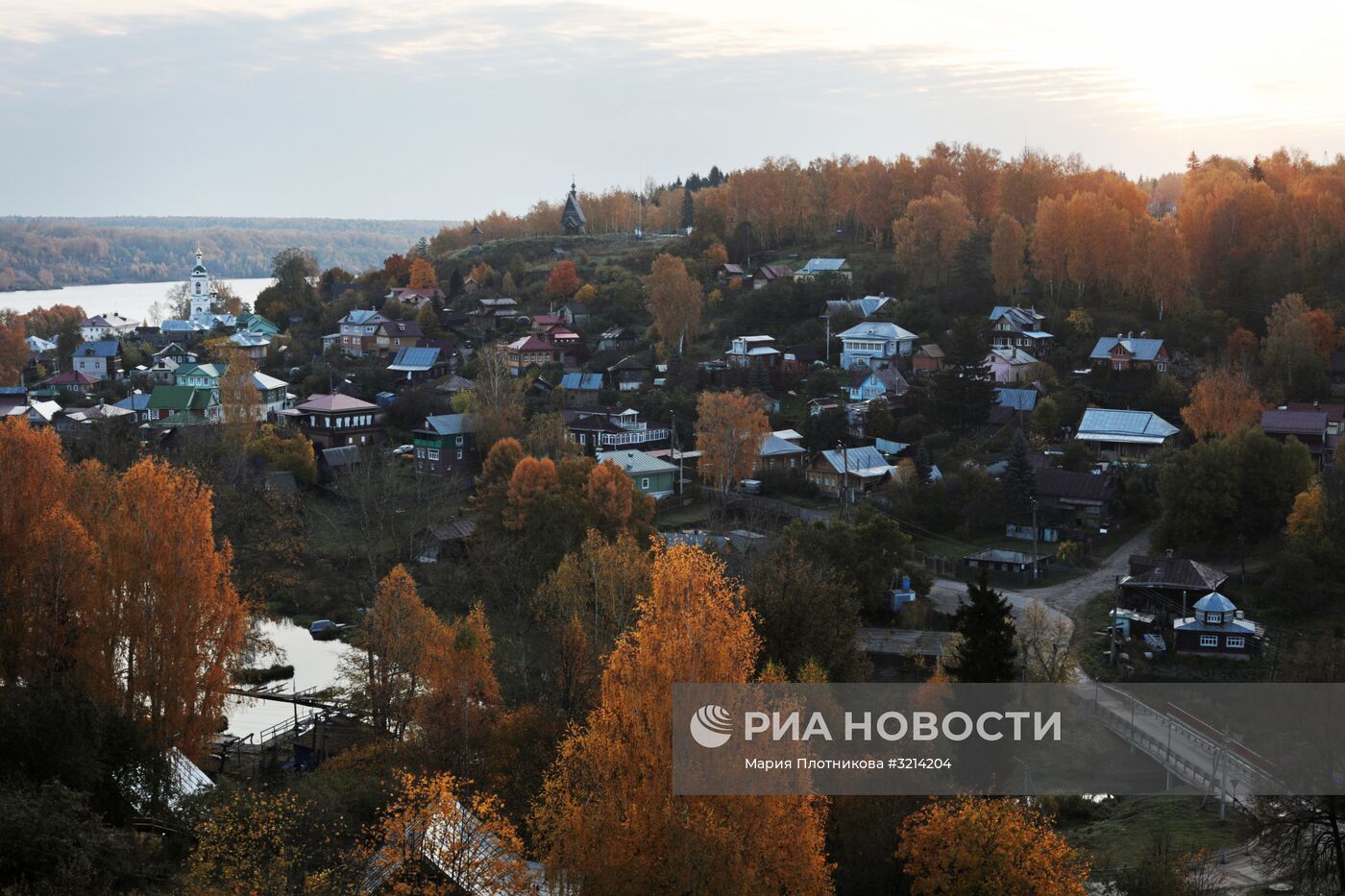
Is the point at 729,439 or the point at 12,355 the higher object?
the point at 12,355

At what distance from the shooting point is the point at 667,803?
27.4ft

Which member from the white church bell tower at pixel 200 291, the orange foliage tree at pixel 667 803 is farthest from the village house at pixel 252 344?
the orange foliage tree at pixel 667 803

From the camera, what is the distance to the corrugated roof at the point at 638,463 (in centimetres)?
2702

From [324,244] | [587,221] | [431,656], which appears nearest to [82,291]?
[324,244]

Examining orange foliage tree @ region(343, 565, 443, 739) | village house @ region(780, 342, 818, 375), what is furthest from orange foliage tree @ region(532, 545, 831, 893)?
village house @ region(780, 342, 818, 375)

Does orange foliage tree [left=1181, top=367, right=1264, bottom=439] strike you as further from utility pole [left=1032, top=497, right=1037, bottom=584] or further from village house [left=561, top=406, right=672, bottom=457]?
village house [left=561, top=406, right=672, bottom=457]

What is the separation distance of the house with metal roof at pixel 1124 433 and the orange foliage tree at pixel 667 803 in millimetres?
19926

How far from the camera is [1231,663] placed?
A: 17594mm

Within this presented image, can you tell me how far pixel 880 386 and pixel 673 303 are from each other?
26.7 feet

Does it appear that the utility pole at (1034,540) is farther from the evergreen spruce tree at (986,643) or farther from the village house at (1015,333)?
the village house at (1015,333)

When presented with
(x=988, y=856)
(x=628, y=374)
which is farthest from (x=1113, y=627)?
(x=628, y=374)

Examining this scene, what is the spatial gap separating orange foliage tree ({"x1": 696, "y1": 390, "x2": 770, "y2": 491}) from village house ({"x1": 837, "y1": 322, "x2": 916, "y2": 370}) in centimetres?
842

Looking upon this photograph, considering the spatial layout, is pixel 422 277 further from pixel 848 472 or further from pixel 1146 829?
pixel 1146 829

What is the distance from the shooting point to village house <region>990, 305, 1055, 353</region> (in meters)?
33.6
